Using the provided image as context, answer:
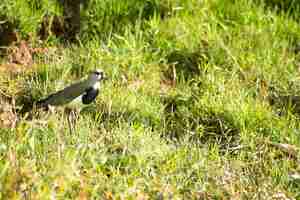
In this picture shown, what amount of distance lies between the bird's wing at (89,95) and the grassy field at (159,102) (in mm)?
102

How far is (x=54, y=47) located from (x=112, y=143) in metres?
1.61

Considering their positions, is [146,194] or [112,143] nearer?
[146,194]

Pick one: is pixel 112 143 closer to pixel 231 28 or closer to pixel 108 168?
pixel 108 168

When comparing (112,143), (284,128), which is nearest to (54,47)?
(112,143)

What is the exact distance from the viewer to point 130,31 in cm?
577

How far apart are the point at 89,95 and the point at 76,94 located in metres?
0.08

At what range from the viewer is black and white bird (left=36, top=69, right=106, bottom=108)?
4.81 meters

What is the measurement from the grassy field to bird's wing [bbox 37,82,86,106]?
0.10 meters

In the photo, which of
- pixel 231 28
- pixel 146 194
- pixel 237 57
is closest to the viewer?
pixel 146 194

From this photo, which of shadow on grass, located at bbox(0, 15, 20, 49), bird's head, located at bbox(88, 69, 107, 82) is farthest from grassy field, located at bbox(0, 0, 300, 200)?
bird's head, located at bbox(88, 69, 107, 82)

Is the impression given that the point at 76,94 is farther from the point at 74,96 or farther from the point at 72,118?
the point at 72,118

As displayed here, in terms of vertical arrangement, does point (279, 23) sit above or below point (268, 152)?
above

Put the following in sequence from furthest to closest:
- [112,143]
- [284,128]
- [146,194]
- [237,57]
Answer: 1. [237,57]
2. [284,128]
3. [112,143]
4. [146,194]

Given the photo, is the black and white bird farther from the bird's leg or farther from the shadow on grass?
the shadow on grass
